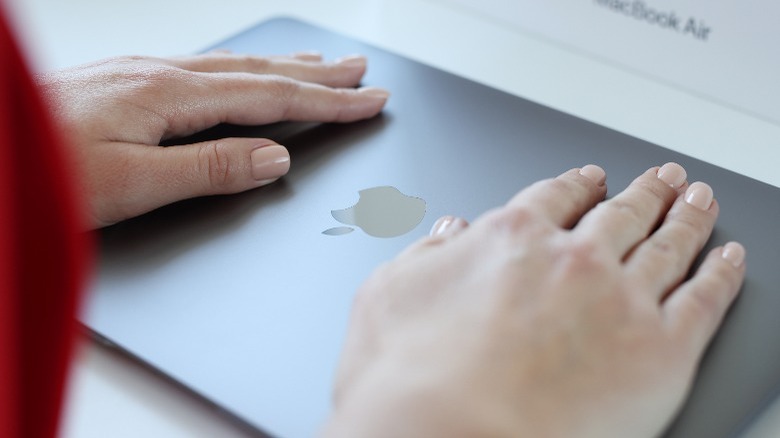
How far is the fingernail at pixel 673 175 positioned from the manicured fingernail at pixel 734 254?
3.3 inches

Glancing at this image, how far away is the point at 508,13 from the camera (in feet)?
4.03

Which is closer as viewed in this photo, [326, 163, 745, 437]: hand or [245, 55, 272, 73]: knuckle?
[326, 163, 745, 437]: hand

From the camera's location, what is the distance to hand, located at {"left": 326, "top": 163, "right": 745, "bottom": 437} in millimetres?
541

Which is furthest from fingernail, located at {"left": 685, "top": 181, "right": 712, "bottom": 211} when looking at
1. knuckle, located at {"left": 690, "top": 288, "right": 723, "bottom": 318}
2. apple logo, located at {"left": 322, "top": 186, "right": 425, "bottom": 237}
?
apple logo, located at {"left": 322, "top": 186, "right": 425, "bottom": 237}

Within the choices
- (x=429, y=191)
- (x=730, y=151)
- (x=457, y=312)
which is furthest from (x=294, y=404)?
(x=730, y=151)

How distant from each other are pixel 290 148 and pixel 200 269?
0.21 metres

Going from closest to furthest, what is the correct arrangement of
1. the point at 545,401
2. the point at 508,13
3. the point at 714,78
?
1. the point at 545,401
2. the point at 714,78
3. the point at 508,13

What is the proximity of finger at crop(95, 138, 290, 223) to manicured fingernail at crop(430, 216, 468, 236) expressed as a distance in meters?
0.19

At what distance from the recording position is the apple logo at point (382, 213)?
80 centimetres

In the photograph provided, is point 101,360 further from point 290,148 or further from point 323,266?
point 290,148

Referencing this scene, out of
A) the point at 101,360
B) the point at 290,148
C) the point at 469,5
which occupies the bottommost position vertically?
the point at 101,360

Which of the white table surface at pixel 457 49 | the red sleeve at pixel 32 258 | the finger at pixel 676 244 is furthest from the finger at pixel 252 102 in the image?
the red sleeve at pixel 32 258

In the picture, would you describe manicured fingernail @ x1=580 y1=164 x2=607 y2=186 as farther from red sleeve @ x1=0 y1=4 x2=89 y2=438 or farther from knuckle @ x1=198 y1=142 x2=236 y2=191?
red sleeve @ x1=0 y1=4 x2=89 y2=438

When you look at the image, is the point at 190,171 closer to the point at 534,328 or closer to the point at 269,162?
the point at 269,162
